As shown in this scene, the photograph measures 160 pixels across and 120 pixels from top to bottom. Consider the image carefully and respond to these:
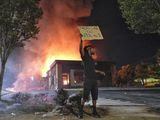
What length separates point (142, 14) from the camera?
548 inches

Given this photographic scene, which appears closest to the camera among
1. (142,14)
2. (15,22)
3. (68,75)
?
(142,14)

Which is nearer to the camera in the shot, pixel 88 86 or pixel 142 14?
pixel 88 86

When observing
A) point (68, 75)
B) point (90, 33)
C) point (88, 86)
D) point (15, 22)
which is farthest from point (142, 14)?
point (68, 75)

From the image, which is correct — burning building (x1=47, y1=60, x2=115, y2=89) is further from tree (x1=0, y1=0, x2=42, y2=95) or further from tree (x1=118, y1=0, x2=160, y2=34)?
tree (x1=118, y1=0, x2=160, y2=34)

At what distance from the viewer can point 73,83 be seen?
55.8 meters

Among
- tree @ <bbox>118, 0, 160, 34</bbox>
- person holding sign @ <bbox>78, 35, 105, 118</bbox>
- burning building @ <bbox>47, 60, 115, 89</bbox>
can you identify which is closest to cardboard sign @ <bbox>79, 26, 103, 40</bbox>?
person holding sign @ <bbox>78, 35, 105, 118</bbox>

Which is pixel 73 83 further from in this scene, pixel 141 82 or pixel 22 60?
pixel 22 60

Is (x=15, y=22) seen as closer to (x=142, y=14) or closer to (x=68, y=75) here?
(x=142, y=14)

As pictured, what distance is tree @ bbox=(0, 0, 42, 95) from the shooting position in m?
17.2

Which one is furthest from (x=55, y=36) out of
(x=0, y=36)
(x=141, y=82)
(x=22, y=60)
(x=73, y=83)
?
(x=0, y=36)

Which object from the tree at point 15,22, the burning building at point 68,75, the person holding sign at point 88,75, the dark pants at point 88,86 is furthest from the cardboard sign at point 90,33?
the burning building at point 68,75

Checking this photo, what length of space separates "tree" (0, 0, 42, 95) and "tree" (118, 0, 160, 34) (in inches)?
228

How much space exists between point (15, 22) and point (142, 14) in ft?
24.3

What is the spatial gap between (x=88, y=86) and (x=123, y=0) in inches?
233
